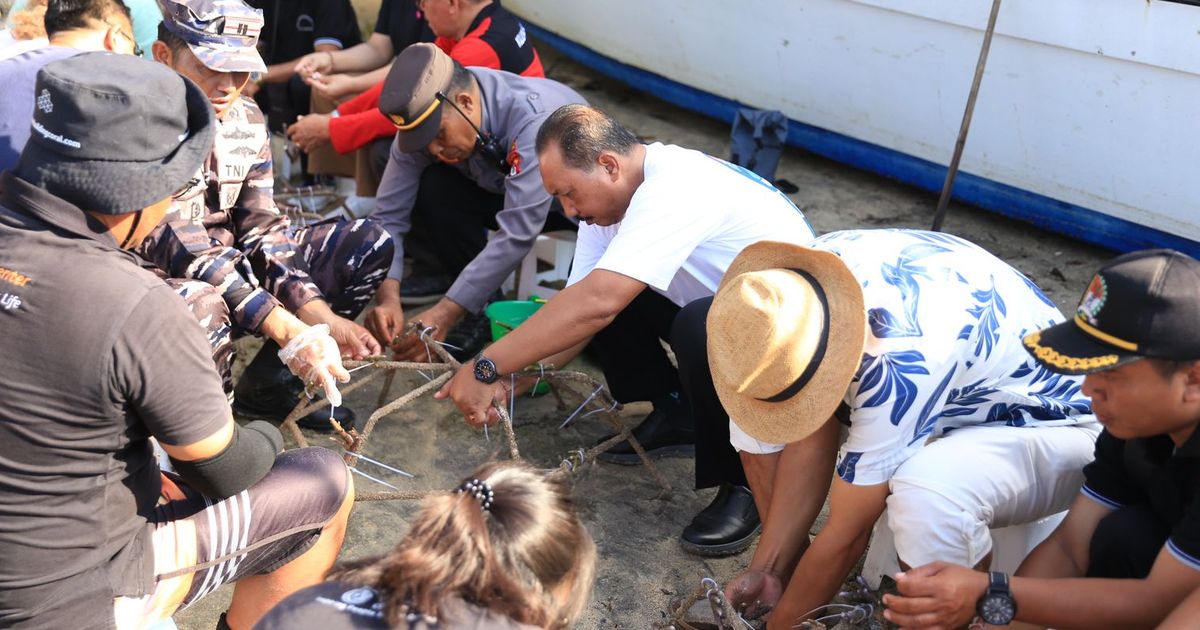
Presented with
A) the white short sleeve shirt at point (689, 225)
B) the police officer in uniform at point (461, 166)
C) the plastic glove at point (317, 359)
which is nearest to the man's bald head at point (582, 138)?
the white short sleeve shirt at point (689, 225)

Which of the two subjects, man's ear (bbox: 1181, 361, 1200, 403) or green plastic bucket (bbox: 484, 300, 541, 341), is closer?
man's ear (bbox: 1181, 361, 1200, 403)

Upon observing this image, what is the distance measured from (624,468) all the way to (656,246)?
88cm

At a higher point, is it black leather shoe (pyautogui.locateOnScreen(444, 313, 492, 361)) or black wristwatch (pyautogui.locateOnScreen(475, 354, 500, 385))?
black wristwatch (pyautogui.locateOnScreen(475, 354, 500, 385))

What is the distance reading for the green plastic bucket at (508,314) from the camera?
3.64 metres

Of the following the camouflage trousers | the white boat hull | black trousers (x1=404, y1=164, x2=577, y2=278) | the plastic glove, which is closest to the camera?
the plastic glove

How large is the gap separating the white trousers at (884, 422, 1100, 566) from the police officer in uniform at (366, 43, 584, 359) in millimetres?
1736

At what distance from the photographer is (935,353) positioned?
220 centimetres

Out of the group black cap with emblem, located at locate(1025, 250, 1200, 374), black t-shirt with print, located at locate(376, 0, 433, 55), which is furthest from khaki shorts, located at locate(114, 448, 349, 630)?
black t-shirt with print, located at locate(376, 0, 433, 55)

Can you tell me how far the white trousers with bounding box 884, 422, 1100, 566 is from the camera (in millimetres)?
2229

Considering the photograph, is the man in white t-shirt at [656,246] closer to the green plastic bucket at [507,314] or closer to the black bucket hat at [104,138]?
the green plastic bucket at [507,314]

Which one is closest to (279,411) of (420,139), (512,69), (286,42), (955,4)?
(420,139)

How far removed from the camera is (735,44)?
5.79 meters

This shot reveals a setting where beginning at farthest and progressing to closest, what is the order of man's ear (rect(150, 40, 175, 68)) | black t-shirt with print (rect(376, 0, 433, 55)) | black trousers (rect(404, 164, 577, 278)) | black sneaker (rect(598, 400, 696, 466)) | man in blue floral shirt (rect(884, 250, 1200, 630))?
black t-shirt with print (rect(376, 0, 433, 55))
black trousers (rect(404, 164, 577, 278))
black sneaker (rect(598, 400, 696, 466))
man's ear (rect(150, 40, 175, 68))
man in blue floral shirt (rect(884, 250, 1200, 630))

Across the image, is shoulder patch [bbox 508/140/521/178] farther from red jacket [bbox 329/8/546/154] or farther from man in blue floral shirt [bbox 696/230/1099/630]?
man in blue floral shirt [bbox 696/230/1099/630]
